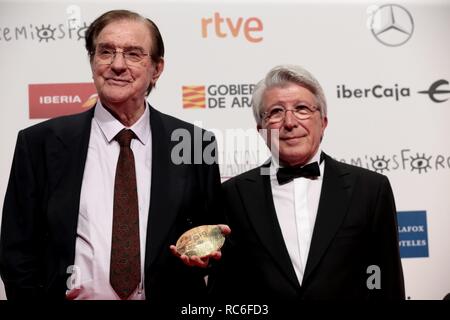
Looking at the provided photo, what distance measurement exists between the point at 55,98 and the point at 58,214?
929 mm

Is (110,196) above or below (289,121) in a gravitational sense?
below

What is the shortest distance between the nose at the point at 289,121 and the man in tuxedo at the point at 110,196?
35 cm

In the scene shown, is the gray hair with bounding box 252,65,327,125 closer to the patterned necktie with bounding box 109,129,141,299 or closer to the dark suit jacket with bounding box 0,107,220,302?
the dark suit jacket with bounding box 0,107,220,302

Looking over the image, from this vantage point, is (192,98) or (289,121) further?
(192,98)

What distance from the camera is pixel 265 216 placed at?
6.97 feet

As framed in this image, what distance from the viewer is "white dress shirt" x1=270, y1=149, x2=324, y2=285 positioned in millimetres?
2102

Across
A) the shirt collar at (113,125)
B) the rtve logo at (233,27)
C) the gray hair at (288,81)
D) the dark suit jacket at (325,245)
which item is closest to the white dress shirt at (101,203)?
the shirt collar at (113,125)

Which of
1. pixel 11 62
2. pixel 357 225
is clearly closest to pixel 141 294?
pixel 357 225

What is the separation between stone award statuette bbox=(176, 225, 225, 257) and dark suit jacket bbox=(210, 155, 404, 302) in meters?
0.19

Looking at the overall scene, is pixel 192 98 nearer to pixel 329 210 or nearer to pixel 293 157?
pixel 293 157

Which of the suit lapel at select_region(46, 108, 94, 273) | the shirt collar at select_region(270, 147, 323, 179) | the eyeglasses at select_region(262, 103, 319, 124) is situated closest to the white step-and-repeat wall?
the shirt collar at select_region(270, 147, 323, 179)

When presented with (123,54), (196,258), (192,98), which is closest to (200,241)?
(196,258)

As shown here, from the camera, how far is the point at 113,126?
84.4 inches
